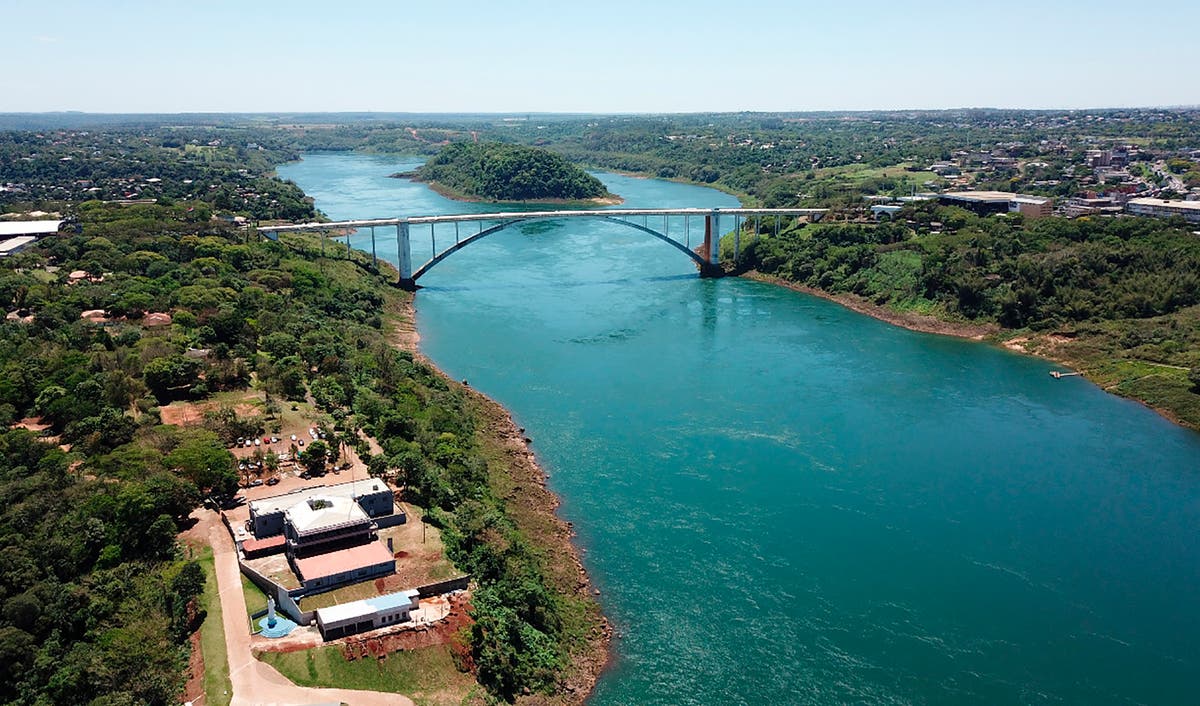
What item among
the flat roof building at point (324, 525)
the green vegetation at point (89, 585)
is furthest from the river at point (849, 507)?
the green vegetation at point (89, 585)

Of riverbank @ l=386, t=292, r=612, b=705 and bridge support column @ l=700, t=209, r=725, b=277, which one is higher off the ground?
bridge support column @ l=700, t=209, r=725, b=277

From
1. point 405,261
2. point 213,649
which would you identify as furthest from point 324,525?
point 405,261

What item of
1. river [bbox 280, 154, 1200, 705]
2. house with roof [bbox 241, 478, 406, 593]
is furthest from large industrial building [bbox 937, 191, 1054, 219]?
house with roof [bbox 241, 478, 406, 593]

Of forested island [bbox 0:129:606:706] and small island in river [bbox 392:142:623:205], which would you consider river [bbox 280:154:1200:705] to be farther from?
small island in river [bbox 392:142:623:205]

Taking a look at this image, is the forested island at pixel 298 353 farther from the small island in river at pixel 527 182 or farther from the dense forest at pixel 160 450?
the small island in river at pixel 527 182

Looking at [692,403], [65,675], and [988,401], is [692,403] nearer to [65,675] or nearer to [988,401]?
[988,401]

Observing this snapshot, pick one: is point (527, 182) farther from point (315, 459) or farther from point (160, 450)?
point (160, 450)
